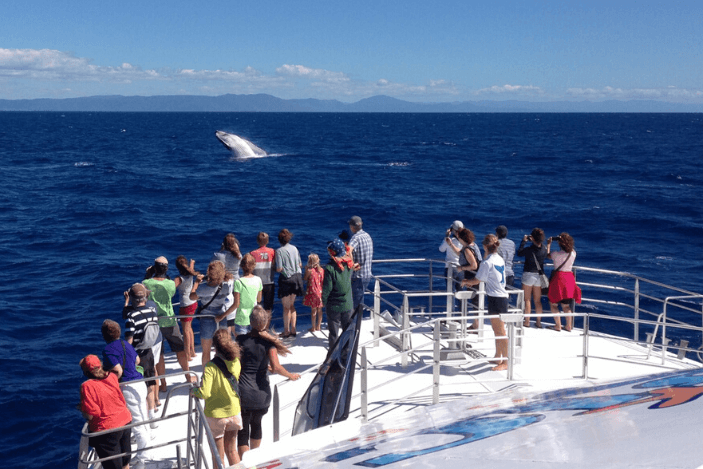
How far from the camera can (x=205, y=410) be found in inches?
244

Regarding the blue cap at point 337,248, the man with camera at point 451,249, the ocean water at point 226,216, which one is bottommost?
the ocean water at point 226,216

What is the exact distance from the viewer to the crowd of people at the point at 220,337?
6211 mm

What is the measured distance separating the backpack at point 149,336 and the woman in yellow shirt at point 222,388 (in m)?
1.87

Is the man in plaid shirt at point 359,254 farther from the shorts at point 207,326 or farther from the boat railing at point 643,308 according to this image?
the boat railing at point 643,308

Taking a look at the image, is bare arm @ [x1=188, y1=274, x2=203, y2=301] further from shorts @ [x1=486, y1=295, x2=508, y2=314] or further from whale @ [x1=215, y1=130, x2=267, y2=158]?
whale @ [x1=215, y1=130, x2=267, y2=158]

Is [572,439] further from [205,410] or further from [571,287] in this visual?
[571,287]

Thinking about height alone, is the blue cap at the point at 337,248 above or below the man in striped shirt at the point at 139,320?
above

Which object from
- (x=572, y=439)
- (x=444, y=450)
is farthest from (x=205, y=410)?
(x=572, y=439)

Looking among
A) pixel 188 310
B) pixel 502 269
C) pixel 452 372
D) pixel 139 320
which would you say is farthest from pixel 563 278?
pixel 139 320

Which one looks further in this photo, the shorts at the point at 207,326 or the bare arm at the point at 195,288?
the bare arm at the point at 195,288

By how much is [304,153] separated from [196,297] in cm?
8321

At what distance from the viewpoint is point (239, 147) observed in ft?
275

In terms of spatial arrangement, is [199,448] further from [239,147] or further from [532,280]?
[239,147]

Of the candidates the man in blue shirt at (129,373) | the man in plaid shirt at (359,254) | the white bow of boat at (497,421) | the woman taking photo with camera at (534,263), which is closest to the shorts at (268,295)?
the white bow of boat at (497,421)
